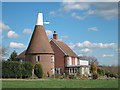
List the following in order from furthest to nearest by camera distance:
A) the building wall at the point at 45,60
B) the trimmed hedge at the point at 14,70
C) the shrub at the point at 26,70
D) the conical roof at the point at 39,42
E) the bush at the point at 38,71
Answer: the conical roof at the point at 39,42 < the building wall at the point at 45,60 < the bush at the point at 38,71 < the shrub at the point at 26,70 < the trimmed hedge at the point at 14,70

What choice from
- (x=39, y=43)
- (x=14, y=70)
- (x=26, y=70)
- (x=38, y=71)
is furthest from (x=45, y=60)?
(x=14, y=70)

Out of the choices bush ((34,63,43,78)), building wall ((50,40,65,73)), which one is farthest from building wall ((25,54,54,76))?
building wall ((50,40,65,73))

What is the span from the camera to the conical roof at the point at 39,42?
60625mm

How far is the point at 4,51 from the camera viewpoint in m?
62.0

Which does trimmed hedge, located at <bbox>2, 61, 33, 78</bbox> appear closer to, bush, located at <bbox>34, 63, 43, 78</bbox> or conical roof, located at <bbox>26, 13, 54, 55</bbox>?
bush, located at <bbox>34, 63, 43, 78</bbox>

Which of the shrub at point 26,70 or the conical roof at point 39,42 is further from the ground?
the conical roof at point 39,42

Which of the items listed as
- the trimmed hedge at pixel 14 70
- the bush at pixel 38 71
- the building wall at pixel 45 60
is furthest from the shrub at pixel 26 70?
the building wall at pixel 45 60

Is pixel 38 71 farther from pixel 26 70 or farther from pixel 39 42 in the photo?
pixel 39 42

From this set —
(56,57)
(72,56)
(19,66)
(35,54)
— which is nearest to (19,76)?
(19,66)

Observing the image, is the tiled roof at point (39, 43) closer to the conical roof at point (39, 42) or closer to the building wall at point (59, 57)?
the conical roof at point (39, 42)

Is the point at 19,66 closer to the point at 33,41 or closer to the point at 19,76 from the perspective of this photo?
the point at 19,76

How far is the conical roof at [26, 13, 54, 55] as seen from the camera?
6062 centimetres

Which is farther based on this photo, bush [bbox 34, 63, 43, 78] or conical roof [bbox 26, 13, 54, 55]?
conical roof [bbox 26, 13, 54, 55]

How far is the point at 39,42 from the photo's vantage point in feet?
200
